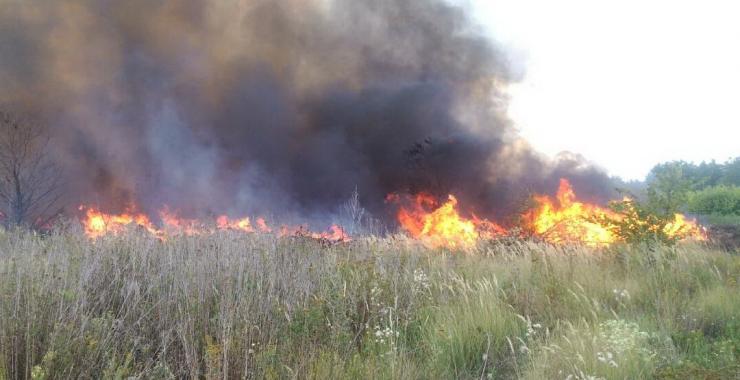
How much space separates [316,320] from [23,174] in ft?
44.9

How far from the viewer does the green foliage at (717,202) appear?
3588 cm

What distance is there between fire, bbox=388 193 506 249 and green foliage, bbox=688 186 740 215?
29.3m

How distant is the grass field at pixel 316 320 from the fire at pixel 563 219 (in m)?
6.05

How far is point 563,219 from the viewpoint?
13758mm

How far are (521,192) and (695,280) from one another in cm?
871

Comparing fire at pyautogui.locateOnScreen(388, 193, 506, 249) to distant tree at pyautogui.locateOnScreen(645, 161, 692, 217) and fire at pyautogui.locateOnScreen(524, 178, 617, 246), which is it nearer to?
fire at pyautogui.locateOnScreen(524, 178, 617, 246)

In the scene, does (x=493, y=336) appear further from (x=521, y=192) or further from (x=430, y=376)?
(x=521, y=192)

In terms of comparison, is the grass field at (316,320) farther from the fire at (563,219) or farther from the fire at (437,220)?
the fire at (437,220)

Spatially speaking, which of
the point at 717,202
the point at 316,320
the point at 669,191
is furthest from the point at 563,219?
the point at 717,202

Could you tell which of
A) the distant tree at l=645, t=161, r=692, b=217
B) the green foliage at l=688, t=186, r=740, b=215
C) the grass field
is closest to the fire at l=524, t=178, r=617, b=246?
the distant tree at l=645, t=161, r=692, b=217

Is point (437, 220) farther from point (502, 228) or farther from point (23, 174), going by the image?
point (23, 174)

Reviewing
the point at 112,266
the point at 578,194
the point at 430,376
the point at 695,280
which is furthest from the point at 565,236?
the point at 112,266

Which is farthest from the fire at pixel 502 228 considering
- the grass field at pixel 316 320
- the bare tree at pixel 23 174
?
the bare tree at pixel 23 174

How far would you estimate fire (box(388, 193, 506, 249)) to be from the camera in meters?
14.8
